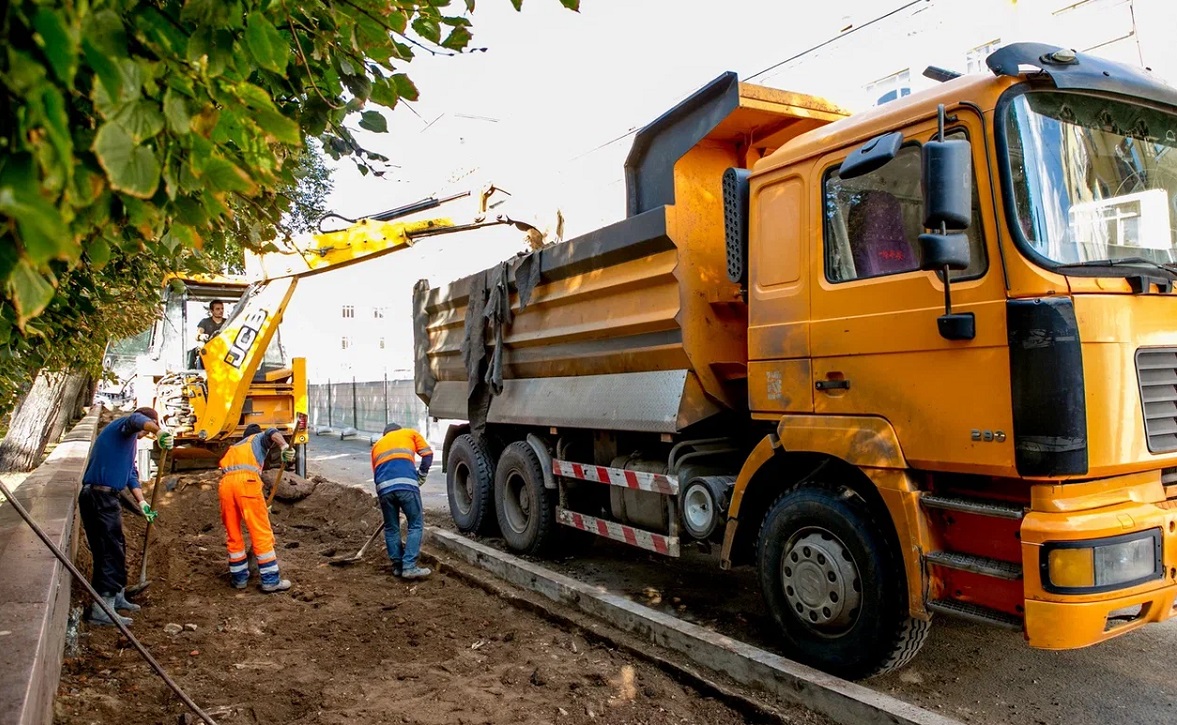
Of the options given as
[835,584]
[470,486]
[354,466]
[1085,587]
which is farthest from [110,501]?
[354,466]

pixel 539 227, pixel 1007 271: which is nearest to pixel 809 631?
pixel 1007 271

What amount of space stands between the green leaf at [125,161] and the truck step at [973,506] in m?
2.89

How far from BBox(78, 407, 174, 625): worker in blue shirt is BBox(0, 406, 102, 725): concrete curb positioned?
16 centimetres

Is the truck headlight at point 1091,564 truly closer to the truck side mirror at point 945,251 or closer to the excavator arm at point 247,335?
the truck side mirror at point 945,251

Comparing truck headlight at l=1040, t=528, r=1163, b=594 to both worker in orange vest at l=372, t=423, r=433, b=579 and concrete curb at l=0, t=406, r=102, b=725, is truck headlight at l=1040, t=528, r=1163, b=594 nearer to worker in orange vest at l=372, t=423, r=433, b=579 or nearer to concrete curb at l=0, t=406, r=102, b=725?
concrete curb at l=0, t=406, r=102, b=725

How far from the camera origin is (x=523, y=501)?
20.7 feet

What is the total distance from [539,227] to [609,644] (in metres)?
→ 3.83

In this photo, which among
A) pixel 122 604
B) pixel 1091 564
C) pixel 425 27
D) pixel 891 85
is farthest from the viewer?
pixel 891 85

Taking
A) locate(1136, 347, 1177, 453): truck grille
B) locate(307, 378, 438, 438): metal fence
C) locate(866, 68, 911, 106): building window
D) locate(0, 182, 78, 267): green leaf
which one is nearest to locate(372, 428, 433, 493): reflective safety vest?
locate(1136, 347, 1177, 453): truck grille

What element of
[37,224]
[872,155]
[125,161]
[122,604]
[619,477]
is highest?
[872,155]

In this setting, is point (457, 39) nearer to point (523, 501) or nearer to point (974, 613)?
point (974, 613)

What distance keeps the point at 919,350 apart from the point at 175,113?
281 cm

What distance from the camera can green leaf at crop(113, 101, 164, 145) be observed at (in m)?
1.22

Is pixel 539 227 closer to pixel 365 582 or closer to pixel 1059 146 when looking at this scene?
pixel 365 582
